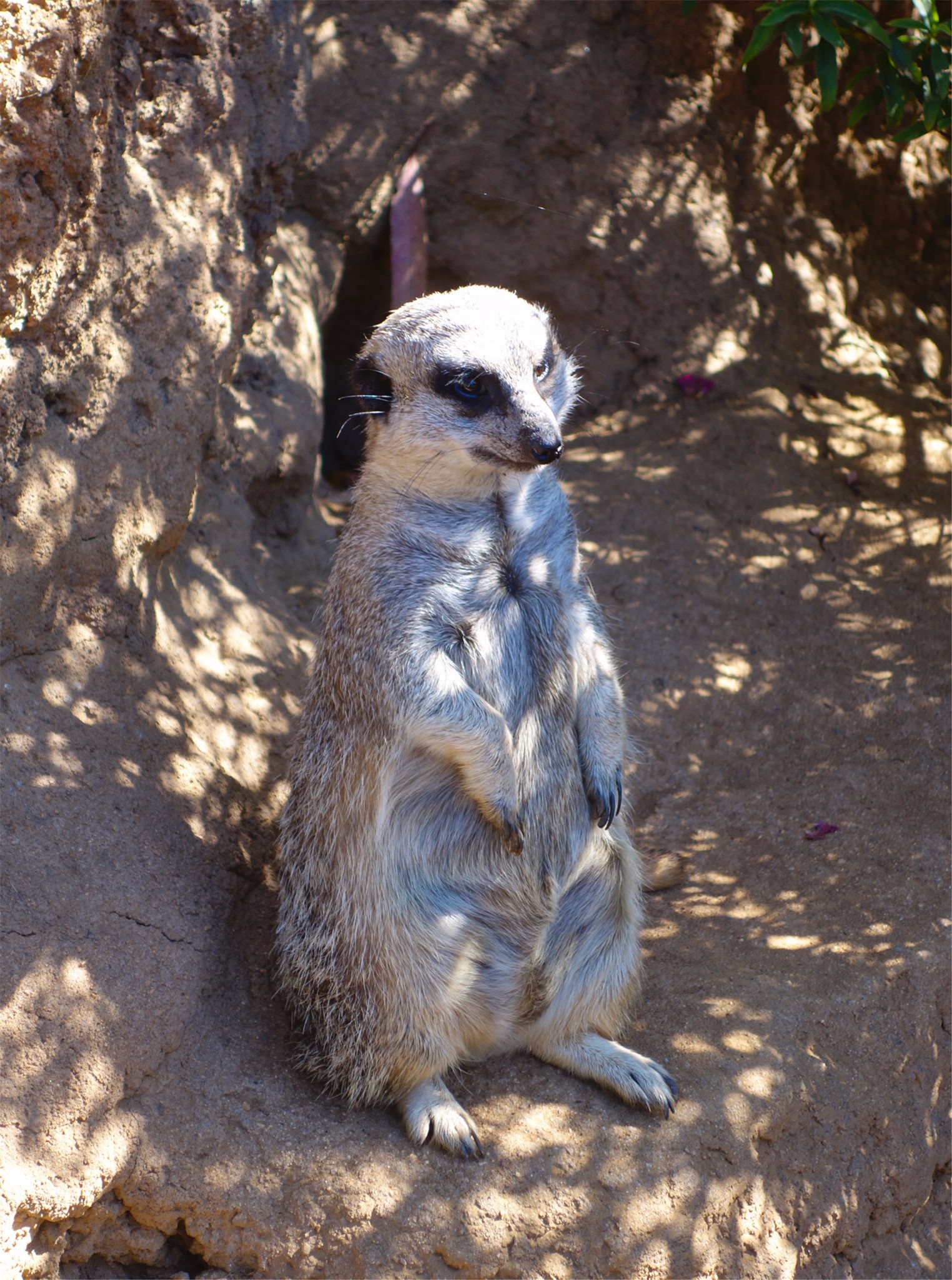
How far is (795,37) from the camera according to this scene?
426cm

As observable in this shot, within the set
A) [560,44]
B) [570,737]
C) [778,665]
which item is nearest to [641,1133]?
[570,737]

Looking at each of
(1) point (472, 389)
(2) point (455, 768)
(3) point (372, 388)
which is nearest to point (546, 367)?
(1) point (472, 389)

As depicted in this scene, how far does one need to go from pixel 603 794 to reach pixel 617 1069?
0.74m

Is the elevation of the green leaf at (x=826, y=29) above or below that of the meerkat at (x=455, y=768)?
above

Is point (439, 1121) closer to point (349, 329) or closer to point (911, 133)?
point (911, 133)

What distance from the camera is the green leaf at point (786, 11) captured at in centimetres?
419

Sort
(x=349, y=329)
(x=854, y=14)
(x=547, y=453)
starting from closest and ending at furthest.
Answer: (x=547, y=453), (x=854, y=14), (x=349, y=329)

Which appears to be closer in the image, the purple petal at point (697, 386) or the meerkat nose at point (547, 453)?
the meerkat nose at point (547, 453)

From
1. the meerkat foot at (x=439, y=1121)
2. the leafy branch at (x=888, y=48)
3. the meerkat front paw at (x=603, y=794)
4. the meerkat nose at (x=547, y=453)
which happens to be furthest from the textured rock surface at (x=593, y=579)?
the meerkat nose at (x=547, y=453)

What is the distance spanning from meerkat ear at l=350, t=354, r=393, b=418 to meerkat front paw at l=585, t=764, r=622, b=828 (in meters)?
1.20

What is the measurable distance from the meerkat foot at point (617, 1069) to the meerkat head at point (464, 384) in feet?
5.25

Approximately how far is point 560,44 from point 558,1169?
504 cm

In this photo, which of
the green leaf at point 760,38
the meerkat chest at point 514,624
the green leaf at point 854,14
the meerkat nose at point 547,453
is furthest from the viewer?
the green leaf at point 760,38

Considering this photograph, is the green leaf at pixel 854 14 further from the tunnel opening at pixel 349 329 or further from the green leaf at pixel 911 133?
the tunnel opening at pixel 349 329
